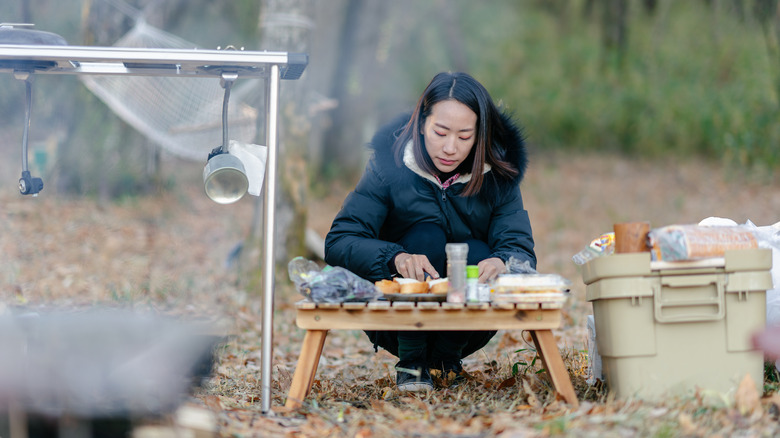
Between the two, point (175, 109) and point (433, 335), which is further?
point (175, 109)

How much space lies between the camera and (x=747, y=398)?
7.59 feet

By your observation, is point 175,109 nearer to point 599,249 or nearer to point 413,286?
point 413,286

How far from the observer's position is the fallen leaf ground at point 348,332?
2277 mm

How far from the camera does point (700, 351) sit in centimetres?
240

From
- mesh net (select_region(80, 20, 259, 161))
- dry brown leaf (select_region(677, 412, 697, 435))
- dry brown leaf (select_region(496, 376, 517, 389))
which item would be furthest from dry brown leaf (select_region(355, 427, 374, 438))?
mesh net (select_region(80, 20, 259, 161))

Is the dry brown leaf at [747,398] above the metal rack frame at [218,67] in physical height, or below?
below

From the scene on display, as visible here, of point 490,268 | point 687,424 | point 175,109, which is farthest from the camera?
point 175,109

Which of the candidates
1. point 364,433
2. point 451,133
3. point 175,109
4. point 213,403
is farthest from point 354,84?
point 364,433

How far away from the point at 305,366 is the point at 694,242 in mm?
1223

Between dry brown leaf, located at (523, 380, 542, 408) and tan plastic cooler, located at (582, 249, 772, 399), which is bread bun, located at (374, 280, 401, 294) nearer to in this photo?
dry brown leaf, located at (523, 380, 542, 408)

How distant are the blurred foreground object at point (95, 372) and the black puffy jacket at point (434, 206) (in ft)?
2.39

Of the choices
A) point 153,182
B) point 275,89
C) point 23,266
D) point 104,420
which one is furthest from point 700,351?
point 153,182

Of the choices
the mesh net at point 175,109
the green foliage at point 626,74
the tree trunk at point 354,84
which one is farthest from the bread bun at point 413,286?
the green foliage at point 626,74

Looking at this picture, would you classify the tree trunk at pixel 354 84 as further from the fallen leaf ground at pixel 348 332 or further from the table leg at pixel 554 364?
the table leg at pixel 554 364
